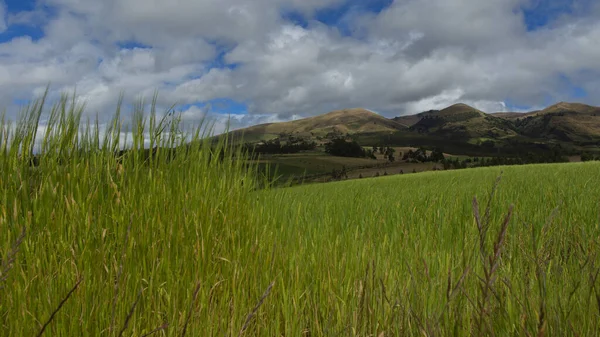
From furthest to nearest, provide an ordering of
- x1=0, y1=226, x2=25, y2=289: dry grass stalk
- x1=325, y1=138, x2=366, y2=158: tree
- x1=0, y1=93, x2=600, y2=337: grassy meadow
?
x1=325, y1=138, x2=366, y2=158: tree
x1=0, y1=93, x2=600, y2=337: grassy meadow
x1=0, y1=226, x2=25, y2=289: dry grass stalk

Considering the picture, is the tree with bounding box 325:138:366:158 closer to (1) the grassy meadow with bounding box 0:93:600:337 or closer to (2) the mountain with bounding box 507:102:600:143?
(1) the grassy meadow with bounding box 0:93:600:337

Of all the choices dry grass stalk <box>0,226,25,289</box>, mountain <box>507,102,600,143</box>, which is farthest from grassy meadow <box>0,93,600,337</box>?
mountain <box>507,102,600,143</box>

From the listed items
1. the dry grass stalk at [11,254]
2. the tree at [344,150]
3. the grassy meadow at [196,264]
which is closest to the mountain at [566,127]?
the tree at [344,150]

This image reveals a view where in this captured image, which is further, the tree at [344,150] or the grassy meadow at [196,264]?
the tree at [344,150]

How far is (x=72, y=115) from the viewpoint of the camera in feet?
11.6

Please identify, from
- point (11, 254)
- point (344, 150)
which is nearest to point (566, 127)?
point (344, 150)

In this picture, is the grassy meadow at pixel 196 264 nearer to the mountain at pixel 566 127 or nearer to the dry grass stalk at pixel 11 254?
the dry grass stalk at pixel 11 254

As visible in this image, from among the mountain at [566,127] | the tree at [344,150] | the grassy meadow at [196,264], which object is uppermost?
the mountain at [566,127]

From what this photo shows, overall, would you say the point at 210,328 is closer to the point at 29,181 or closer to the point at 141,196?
the point at 141,196

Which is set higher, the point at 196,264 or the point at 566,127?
the point at 566,127

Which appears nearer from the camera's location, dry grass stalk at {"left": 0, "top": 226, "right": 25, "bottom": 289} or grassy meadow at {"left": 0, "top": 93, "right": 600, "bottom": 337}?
dry grass stalk at {"left": 0, "top": 226, "right": 25, "bottom": 289}

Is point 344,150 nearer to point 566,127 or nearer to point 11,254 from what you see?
point 11,254

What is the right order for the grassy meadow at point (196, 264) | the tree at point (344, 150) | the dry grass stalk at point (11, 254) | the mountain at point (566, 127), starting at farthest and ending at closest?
the mountain at point (566, 127), the tree at point (344, 150), the grassy meadow at point (196, 264), the dry grass stalk at point (11, 254)

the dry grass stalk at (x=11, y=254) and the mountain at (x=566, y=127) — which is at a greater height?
the mountain at (x=566, y=127)
